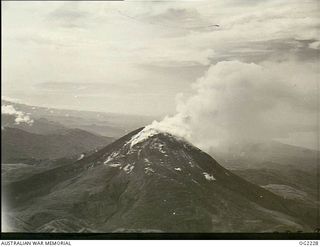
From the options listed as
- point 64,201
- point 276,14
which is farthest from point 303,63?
point 64,201

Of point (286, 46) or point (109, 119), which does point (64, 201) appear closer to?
point (109, 119)

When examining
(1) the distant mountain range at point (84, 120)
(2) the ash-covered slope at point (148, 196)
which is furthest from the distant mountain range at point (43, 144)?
(2) the ash-covered slope at point (148, 196)

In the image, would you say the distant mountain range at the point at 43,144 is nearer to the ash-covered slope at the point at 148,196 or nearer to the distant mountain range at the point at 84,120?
the distant mountain range at the point at 84,120

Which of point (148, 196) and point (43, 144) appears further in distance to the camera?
point (43, 144)

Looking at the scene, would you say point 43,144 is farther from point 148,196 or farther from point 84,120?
point 148,196

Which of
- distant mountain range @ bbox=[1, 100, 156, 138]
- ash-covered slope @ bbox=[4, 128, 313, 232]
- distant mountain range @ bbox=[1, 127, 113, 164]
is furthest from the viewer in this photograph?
distant mountain range @ bbox=[1, 100, 156, 138]

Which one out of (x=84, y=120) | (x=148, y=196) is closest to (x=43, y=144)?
(x=84, y=120)

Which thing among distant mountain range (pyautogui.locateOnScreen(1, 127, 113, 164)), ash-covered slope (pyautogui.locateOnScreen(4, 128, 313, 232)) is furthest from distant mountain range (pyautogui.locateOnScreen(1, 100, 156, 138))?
ash-covered slope (pyautogui.locateOnScreen(4, 128, 313, 232))

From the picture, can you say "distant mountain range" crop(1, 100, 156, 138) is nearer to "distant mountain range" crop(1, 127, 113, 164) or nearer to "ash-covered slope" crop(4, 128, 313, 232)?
"distant mountain range" crop(1, 127, 113, 164)

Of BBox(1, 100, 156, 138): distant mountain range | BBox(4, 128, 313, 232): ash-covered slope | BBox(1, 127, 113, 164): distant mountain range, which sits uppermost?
BBox(1, 100, 156, 138): distant mountain range
